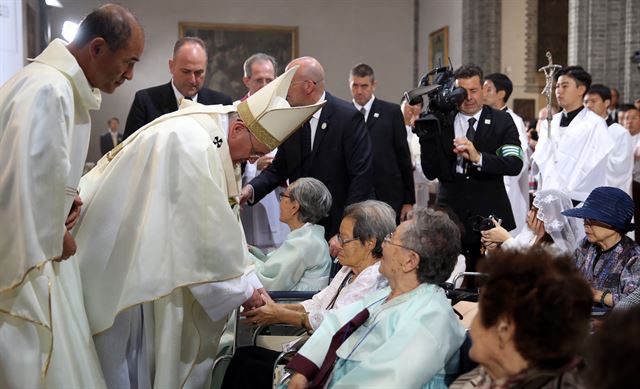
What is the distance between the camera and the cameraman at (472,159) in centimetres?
500

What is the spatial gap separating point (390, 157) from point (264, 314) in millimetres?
2844

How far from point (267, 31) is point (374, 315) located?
1781 cm

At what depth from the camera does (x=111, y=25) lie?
118 inches

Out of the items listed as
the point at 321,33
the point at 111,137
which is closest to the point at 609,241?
the point at 111,137

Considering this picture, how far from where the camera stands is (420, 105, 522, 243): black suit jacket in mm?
5020

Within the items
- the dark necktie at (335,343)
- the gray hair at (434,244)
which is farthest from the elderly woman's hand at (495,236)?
the dark necktie at (335,343)

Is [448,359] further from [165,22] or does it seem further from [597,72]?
[165,22]

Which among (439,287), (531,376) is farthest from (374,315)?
(531,376)

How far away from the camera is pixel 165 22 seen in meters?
19.6

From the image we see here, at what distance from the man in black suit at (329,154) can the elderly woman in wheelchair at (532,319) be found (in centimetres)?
292

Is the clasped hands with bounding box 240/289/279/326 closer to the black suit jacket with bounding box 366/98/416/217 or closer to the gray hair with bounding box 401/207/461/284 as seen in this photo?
the gray hair with bounding box 401/207/461/284

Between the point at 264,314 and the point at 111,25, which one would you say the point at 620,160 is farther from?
the point at 111,25

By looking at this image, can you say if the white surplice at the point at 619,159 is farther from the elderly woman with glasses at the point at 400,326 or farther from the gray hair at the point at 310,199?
the elderly woman with glasses at the point at 400,326

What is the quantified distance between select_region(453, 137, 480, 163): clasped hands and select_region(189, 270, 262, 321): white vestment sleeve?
74.0 inches
